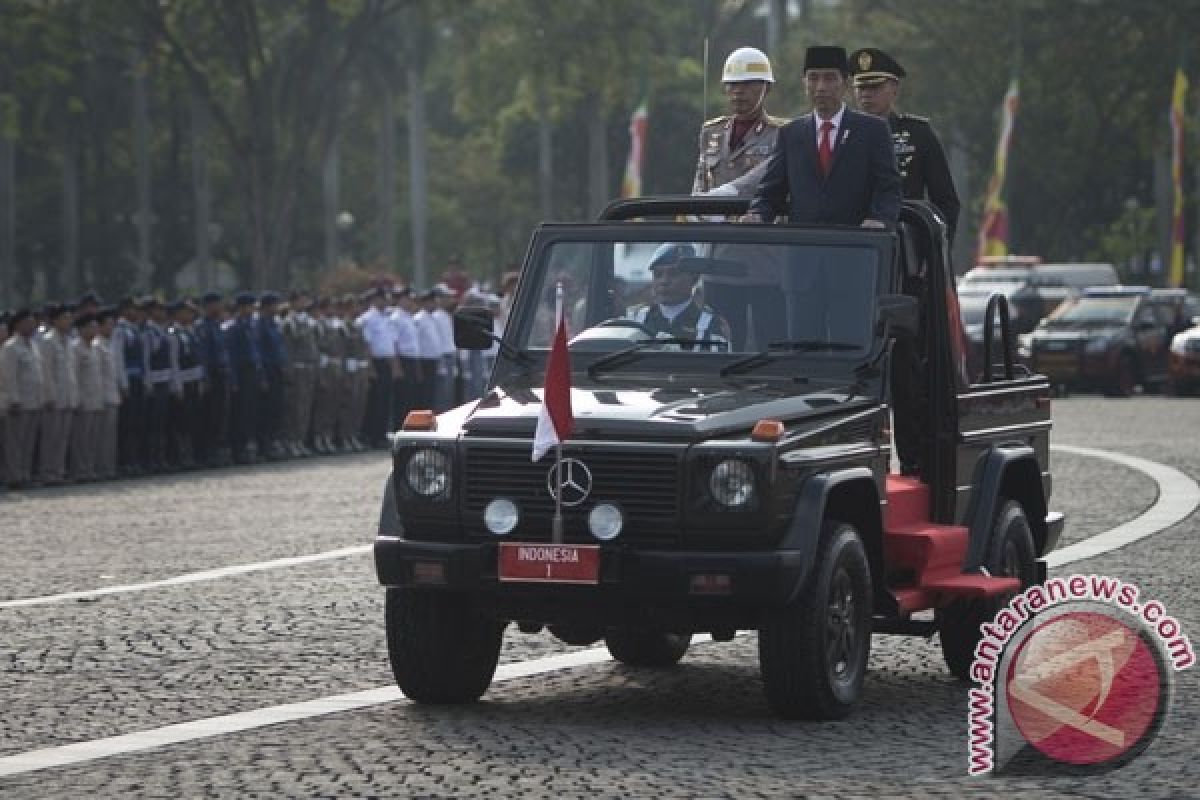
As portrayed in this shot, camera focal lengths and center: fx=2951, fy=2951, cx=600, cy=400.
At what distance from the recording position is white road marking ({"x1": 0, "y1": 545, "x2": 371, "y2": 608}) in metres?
16.2

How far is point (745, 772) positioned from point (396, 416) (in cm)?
2916

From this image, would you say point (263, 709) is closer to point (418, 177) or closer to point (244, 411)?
point (244, 411)

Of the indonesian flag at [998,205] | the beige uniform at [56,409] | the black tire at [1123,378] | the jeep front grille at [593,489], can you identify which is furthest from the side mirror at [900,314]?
the indonesian flag at [998,205]

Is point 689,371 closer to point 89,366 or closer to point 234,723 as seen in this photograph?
point 234,723

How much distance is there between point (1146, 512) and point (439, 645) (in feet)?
39.0

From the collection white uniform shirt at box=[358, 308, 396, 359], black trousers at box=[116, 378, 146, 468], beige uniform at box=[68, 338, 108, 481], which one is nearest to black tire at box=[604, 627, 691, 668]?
beige uniform at box=[68, 338, 108, 481]

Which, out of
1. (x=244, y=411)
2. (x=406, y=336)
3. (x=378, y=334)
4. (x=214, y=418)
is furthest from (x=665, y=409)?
(x=406, y=336)

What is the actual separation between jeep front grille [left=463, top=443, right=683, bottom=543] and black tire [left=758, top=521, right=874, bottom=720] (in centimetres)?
54

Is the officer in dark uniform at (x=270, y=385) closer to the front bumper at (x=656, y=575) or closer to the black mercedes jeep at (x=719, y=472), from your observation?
the black mercedes jeep at (x=719, y=472)

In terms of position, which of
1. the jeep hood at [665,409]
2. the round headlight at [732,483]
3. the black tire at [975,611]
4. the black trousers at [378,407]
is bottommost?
the black trousers at [378,407]

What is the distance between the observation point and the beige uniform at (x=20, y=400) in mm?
29156

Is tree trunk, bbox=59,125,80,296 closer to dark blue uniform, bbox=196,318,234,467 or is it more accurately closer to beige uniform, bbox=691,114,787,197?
dark blue uniform, bbox=196,318,234,467

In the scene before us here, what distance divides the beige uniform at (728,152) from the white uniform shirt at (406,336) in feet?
83.5

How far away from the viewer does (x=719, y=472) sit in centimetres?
1046
